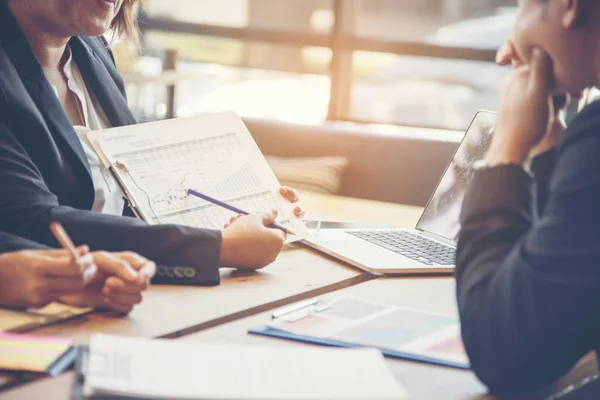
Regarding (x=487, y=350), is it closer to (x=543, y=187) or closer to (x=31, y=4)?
(x=543, y=187)

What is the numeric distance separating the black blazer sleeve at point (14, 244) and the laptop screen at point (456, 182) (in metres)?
0.81

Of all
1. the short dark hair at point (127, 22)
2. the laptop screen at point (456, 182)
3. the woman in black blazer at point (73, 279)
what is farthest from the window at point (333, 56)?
the woman in black blazer at point (73, 279)

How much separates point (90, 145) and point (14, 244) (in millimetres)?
433

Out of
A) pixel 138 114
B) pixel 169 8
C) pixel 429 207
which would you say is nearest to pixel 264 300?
pixel 429 207

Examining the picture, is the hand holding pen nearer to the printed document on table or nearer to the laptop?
the printed document on table

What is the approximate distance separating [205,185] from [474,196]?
2.09ft

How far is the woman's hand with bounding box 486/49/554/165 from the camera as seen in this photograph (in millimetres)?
998

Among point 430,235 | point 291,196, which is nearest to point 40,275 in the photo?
point 291,196

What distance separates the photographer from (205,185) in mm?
1488

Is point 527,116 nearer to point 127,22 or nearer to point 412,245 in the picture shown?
point 412,245

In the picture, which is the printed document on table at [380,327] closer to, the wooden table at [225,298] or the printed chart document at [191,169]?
the wooden table at [225,298]

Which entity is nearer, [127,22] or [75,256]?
[75,256]

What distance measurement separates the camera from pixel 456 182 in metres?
1.71

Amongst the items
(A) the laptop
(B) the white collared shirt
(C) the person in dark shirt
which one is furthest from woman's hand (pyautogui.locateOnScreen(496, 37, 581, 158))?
(B) the white collared shirt
